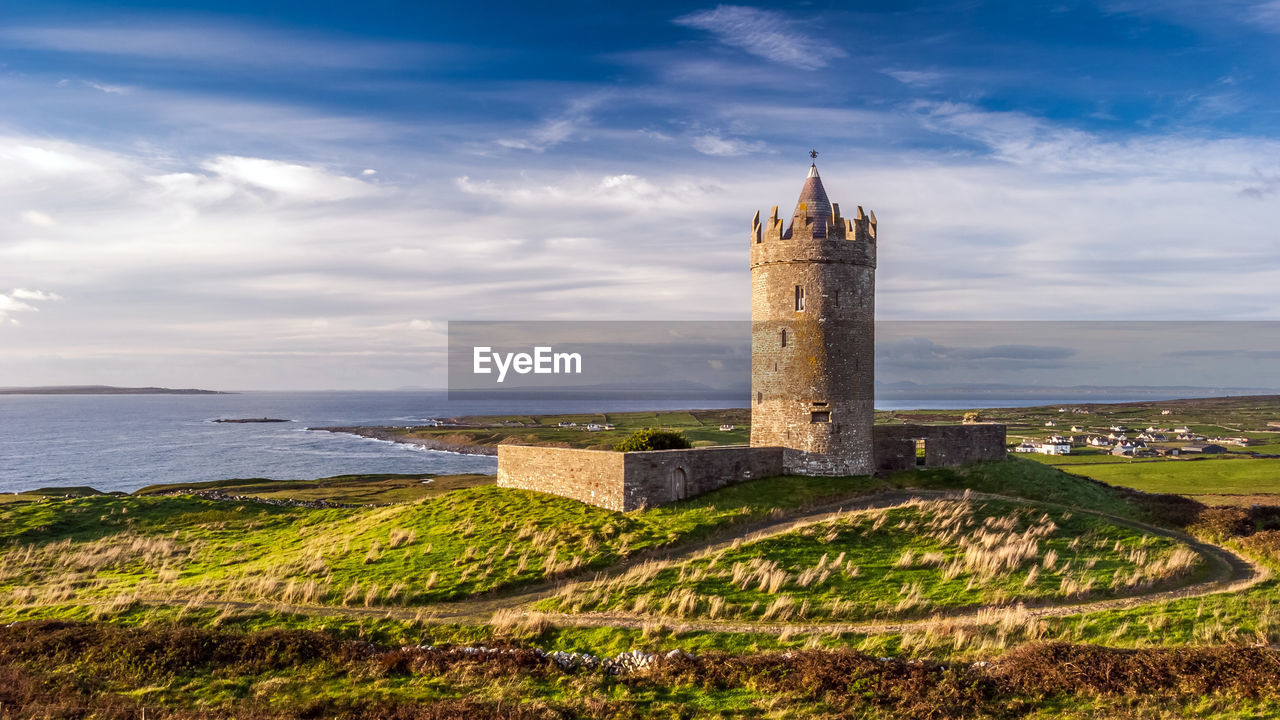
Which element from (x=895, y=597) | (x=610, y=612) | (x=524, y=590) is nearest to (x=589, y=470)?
(x=524, y=590)

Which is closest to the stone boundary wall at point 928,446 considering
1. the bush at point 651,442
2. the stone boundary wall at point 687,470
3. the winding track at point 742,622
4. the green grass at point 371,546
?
the green grass at point 371,546

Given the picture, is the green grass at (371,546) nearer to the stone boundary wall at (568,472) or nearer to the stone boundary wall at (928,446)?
the stone boundary wall at (568,472)

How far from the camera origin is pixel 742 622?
17297 mm

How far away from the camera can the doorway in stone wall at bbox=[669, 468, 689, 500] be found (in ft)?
86.7

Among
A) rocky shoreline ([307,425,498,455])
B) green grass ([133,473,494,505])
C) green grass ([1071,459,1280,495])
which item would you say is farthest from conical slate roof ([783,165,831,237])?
rocky shoreline ([307,425,498,455])

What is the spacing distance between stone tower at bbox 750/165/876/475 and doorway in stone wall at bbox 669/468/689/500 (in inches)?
176

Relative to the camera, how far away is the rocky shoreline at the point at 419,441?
121312 mm

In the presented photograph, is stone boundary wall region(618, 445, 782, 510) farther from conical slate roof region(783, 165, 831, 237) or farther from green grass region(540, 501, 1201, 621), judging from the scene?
conical slate roof region(783, 165, 831, 237)

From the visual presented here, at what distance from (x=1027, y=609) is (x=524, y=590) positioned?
41.0 feet

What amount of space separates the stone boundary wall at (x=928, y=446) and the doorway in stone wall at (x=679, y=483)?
32.4 ft

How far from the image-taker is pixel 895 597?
1850 centimetres

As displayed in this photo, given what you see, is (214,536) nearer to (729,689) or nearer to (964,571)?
(729,689)

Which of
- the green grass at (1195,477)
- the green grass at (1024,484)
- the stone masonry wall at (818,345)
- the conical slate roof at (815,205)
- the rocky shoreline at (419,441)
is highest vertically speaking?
the conical slate roof at (815,205)

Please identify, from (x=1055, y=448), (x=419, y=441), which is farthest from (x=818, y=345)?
(x=419, y=441)
